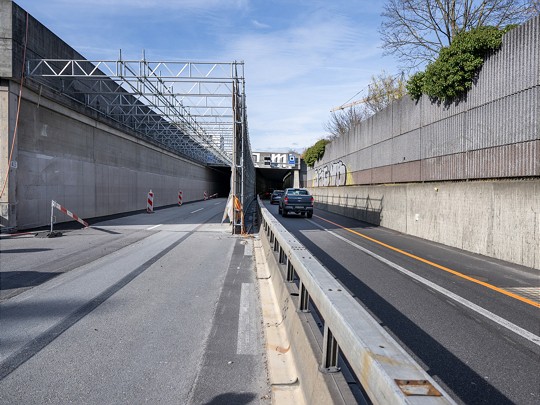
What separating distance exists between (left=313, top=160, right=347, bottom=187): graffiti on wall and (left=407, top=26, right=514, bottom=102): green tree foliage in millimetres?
19038

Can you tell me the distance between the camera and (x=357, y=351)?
2.22 m

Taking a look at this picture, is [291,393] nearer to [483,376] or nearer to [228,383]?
[228,383]

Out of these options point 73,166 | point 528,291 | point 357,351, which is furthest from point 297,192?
point 357,351

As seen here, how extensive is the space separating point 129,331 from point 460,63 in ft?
42.8

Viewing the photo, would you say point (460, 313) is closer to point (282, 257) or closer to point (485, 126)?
point (282, 257)

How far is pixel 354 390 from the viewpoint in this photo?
2742mm

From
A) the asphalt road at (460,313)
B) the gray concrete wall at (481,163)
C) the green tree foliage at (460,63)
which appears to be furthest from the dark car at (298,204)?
the asphalt road at (460,313)

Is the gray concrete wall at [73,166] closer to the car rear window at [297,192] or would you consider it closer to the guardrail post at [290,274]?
the car rear window at [297,192]

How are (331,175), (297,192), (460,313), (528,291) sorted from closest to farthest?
(460,313) → (528,291) → (297,192) → (331,175)

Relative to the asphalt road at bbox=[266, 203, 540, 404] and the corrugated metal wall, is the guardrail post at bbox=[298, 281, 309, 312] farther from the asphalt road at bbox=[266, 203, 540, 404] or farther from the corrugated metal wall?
the corrugated metal wall

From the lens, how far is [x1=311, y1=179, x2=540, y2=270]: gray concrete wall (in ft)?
30.6

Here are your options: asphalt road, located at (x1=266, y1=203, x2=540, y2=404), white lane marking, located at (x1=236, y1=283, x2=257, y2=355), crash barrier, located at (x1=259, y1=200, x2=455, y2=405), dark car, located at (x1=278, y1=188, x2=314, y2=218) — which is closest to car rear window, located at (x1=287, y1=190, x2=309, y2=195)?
dark car, located at (x1=278, y1=188, x2=314, y2=218)

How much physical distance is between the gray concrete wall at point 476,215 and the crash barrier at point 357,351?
7270mm

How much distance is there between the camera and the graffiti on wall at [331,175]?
34894 mm
